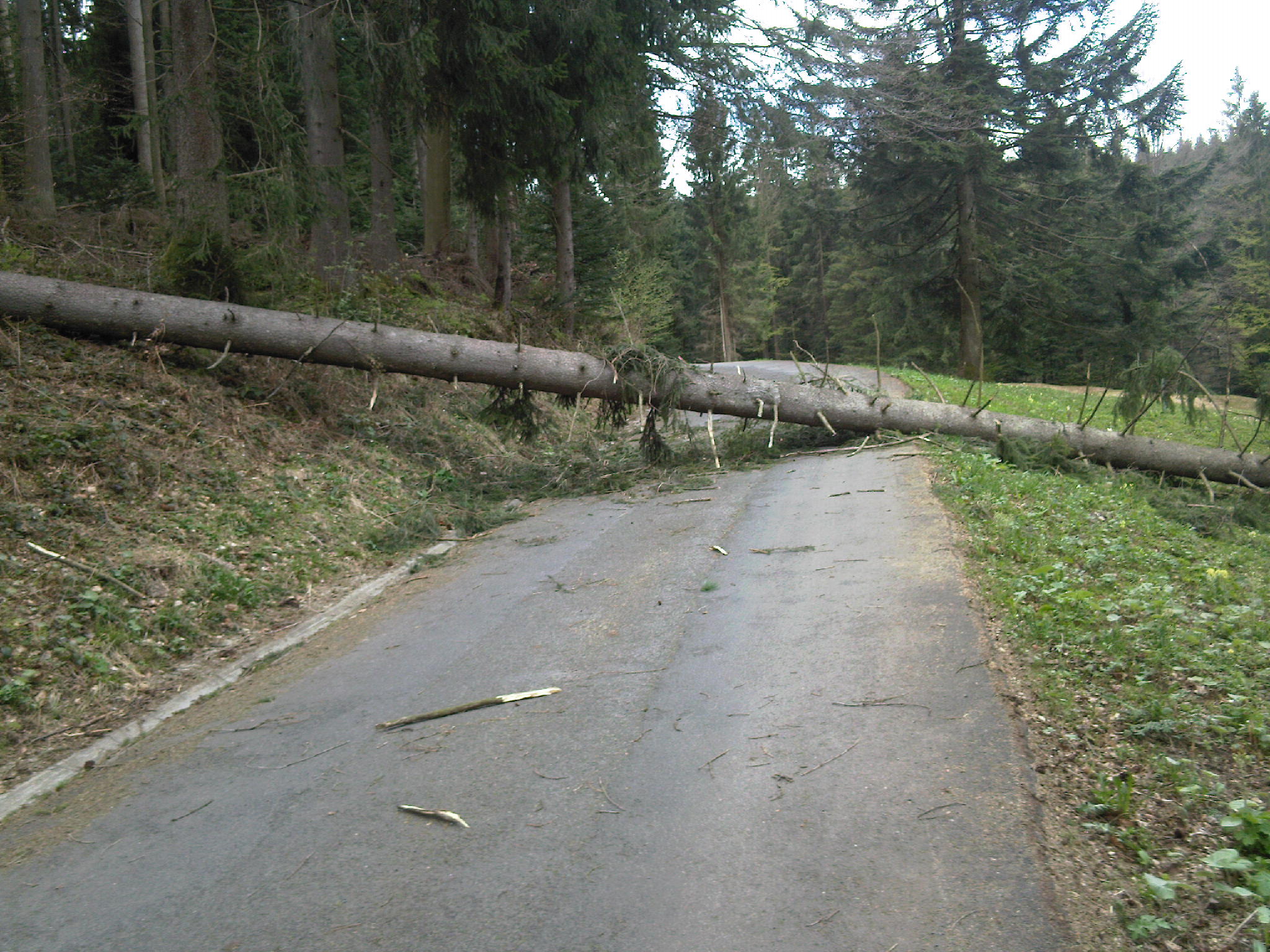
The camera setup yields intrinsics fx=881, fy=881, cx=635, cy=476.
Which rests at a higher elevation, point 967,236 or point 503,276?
point 967,236

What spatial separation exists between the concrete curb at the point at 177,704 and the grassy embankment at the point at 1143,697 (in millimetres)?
4955

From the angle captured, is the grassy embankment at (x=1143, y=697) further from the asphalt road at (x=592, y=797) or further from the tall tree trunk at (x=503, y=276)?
the tall tree trunk at (x=503, y=276)

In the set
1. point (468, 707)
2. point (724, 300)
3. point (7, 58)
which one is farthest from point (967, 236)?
point (468, 707)

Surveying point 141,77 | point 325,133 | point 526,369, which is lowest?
point 526,369

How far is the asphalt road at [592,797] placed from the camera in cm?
324

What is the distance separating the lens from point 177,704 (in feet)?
18.6

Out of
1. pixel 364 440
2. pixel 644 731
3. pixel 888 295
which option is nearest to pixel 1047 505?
pixel 644 731

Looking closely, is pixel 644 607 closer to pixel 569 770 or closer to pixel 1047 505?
pixel 569 770

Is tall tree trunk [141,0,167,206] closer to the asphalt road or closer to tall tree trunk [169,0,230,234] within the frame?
tall tree trunk [169,0,230,234]

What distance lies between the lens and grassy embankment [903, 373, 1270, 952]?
3.11 meters

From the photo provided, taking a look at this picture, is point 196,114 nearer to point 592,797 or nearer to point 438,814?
point 438,814

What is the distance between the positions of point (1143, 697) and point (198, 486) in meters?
7.75

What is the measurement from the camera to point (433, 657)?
Answer: 19.9ft

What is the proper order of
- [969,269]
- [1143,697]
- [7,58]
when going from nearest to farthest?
[1143,697], [7,58], [969,269]
